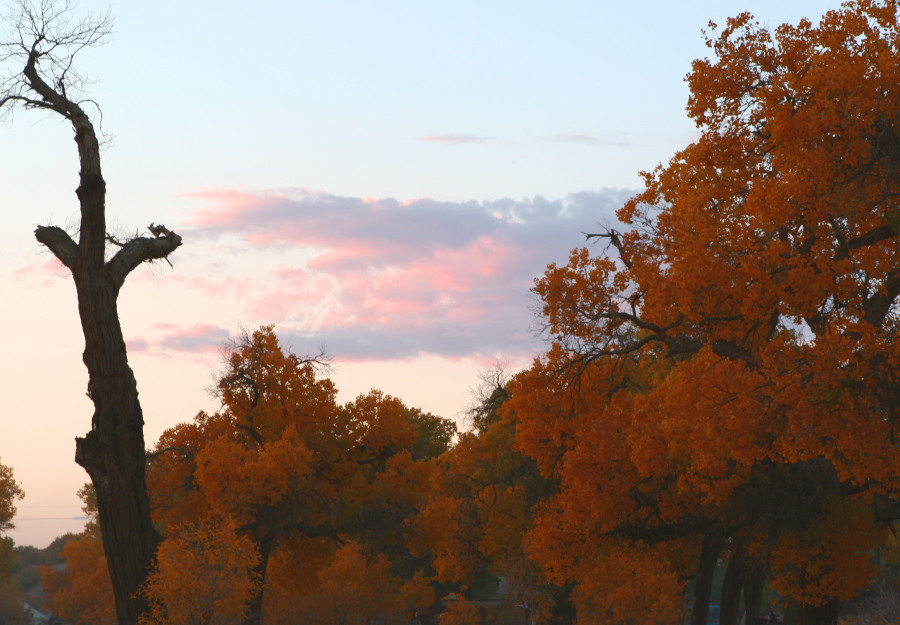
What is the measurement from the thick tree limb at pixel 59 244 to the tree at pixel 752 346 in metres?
11.2

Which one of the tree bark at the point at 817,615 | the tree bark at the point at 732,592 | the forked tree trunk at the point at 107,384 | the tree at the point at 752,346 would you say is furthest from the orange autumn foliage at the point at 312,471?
the forked tree trunk at the point at 107,384

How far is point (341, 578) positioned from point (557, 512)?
67.0 feet

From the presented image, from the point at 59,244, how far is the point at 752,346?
1413 centimetres

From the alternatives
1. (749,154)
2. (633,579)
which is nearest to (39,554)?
(633,579)

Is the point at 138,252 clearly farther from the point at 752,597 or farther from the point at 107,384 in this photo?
the point at 752,597

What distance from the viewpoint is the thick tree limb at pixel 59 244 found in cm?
1377

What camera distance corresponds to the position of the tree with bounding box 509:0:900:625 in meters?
17.8

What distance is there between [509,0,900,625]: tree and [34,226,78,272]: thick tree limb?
11.2 meters

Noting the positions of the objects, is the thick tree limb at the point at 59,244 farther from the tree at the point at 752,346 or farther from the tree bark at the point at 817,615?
the tree bark at the point at 817,615

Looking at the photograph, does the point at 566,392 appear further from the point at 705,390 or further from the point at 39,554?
the point at 39,554

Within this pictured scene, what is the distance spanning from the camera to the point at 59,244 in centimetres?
1377

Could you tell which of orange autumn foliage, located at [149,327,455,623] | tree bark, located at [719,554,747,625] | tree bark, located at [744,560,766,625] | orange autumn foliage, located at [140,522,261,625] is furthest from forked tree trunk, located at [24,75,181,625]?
orange autumn foliage, located at [149,327,455,623]

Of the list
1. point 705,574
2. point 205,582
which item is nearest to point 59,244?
point 205,582

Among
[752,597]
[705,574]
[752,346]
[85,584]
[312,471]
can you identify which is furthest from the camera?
[85,584]
